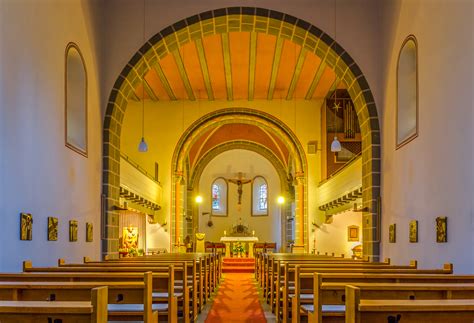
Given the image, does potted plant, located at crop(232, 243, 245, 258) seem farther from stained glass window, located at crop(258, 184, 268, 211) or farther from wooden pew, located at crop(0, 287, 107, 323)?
wooden pew, located at crop(0, 287, 107, 323)

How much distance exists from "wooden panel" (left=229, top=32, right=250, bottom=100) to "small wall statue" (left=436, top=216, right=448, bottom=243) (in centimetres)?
737

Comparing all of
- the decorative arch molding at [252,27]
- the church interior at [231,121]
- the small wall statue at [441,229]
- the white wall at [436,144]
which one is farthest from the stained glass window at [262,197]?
the small wall statue at [441,229]

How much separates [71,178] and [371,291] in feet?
21.6

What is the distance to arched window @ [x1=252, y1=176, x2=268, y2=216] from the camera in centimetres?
3080

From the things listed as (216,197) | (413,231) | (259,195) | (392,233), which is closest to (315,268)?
(413,231)

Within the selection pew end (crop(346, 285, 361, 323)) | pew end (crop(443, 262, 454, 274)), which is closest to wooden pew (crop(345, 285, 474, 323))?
pew end (crop(346, 285, 361, 323))

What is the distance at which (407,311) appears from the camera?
305 centimetres

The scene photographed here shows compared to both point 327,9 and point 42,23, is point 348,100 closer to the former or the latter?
point 327,9

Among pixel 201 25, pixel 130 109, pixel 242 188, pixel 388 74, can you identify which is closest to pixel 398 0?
pixel 388 74

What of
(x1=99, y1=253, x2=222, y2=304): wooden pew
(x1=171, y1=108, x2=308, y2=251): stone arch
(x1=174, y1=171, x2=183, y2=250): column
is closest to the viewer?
(x1=99, y1=253, x2=222, y2=304): wooden pew

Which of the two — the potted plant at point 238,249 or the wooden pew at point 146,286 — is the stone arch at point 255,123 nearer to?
the potted plant at point 238,249

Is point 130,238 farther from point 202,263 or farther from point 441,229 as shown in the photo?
point 441,229

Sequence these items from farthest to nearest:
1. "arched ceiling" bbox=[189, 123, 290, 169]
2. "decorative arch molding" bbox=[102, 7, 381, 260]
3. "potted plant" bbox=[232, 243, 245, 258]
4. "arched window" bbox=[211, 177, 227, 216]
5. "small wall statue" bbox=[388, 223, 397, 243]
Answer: "arched window" bbox=[211, 177, 227, 216] < "arched ceiling" bbox=[189, 123, 290, 169] < "potted plant" bbox=[232, 243, 245, 258] < "decorative arch molding" bbox=[102, 7, 381, 260] < "small wall statue" bbox=[388, 223, 397, 243]

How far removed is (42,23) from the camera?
8.50m
